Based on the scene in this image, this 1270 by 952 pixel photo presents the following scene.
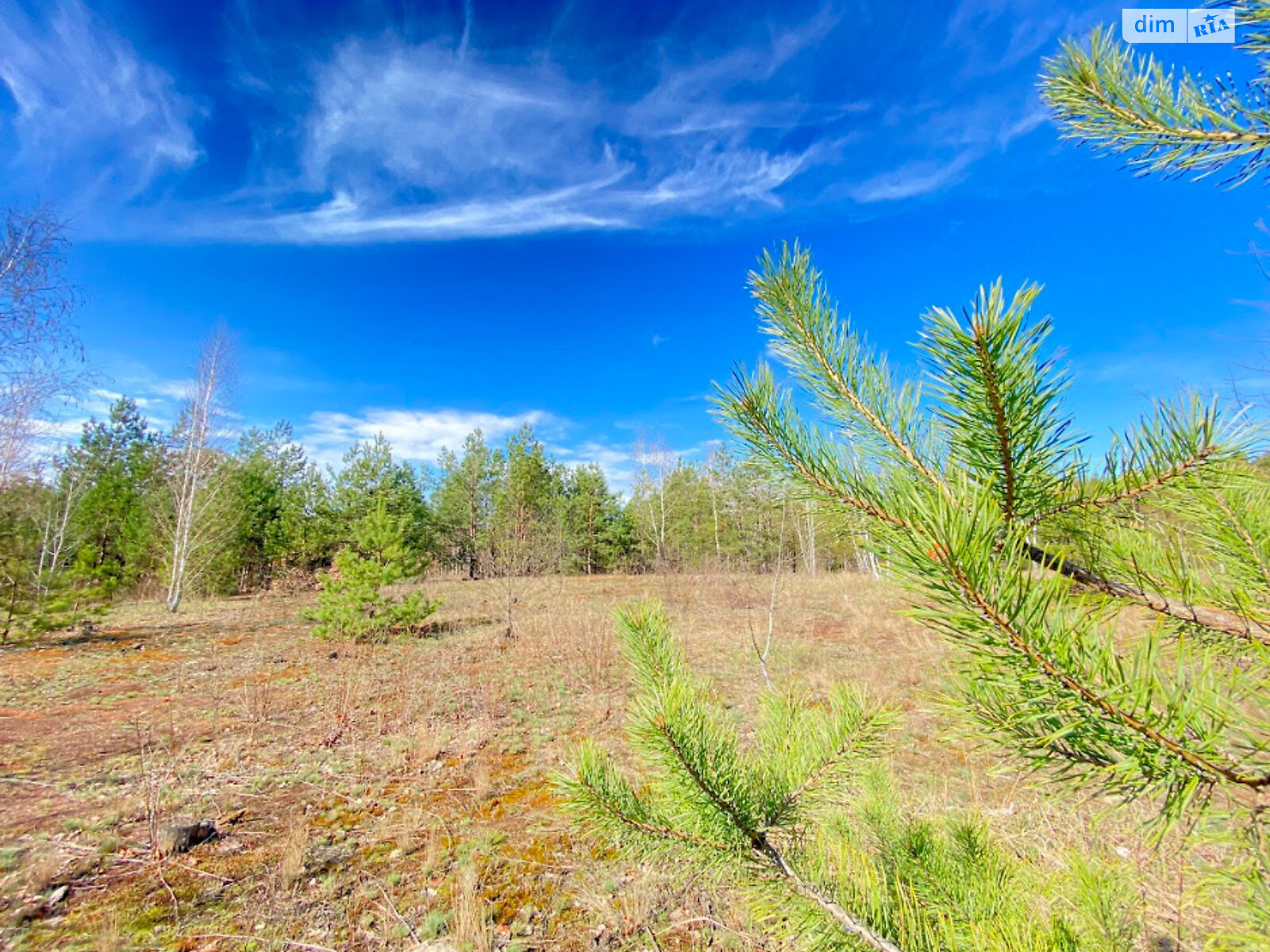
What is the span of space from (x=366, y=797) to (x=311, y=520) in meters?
18.4

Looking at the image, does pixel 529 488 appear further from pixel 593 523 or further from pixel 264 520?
pixel 264 520

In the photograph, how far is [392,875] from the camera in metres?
2.66

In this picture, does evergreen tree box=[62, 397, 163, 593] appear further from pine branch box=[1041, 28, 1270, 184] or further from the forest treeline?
pine branch box=[1041, 28, 1270, 184]

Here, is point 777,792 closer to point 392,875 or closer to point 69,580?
point 392,875

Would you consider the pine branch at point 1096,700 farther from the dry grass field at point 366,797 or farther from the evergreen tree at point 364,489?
the evergreen tree at point 364,489

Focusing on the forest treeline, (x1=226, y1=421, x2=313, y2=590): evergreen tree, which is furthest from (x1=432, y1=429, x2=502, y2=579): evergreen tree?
(x1=226, y1=421, x2=313, y2=590): evergreen tree

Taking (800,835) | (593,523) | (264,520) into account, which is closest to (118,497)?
(264,520)

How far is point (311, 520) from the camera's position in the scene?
18.7 metres

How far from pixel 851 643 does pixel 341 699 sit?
7938 millimetres

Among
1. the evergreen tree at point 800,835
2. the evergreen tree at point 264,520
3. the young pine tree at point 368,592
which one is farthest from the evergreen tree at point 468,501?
the evergreen tree at point 800,835

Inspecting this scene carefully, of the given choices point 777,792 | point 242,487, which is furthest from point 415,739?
point 242,487

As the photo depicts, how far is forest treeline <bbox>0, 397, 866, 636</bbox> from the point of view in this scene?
8672mm

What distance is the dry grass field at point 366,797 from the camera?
7.36ft

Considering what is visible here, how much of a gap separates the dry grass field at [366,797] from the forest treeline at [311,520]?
2055mm
